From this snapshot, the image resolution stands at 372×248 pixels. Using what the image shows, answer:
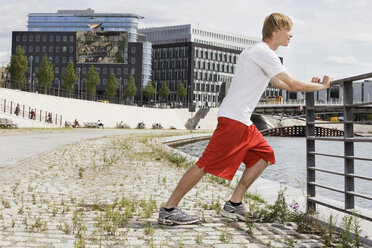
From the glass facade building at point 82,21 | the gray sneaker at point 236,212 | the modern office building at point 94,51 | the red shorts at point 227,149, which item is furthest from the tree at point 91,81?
the red shorts at point 227,149

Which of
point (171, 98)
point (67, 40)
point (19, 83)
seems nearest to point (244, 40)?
point (171, 98)

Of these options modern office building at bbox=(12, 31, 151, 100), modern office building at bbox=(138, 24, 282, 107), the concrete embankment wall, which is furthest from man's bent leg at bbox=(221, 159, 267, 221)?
modern office building at bbox=(138, 24, 282, 107)

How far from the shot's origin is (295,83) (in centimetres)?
431

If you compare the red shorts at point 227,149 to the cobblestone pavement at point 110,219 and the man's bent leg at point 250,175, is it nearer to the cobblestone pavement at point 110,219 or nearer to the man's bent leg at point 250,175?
the man's bent leg at point 250,175

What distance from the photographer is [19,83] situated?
63.7 meters

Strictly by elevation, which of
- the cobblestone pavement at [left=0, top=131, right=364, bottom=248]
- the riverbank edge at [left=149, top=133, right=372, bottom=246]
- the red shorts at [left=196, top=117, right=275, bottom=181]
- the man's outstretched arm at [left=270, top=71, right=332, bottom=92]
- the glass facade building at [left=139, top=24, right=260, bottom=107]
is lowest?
the cobblestone pavement at [left=0, top=131, right=364, bottom=248]

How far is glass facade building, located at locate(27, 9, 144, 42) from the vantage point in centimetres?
12769

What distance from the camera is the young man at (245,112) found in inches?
171

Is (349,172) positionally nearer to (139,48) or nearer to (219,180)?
(219,180)

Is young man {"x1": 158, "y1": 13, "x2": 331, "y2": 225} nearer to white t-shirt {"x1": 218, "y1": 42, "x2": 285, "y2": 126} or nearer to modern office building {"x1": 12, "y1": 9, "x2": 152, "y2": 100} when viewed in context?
white t-shirt {"x1": 218, "y1": 42, "x2": 285, "y2": 126}

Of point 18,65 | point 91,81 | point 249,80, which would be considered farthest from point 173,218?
point 91,81

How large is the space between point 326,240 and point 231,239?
2.42 ft

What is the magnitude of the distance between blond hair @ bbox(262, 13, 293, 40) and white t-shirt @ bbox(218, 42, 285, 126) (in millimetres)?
117

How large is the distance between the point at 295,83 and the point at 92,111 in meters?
64.8
